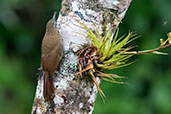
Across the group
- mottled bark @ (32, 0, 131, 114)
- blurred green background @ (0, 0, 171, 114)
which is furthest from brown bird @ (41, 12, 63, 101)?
blurred green background @ (0, 0, 171, 114)

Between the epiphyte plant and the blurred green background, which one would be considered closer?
the epiphyte plant

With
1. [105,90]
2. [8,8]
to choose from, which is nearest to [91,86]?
[105,90]

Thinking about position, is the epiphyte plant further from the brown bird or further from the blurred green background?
the blurred green background

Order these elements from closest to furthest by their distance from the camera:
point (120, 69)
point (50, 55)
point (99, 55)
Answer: point (99, 55) → point (50, 55) → point (120, 69)

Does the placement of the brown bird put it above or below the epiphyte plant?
above

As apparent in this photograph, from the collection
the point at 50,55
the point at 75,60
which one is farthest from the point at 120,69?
the point at 75,60

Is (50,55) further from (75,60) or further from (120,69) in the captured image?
(120,69)

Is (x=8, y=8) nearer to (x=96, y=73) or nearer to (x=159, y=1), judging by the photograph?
(x=159, y=1)
